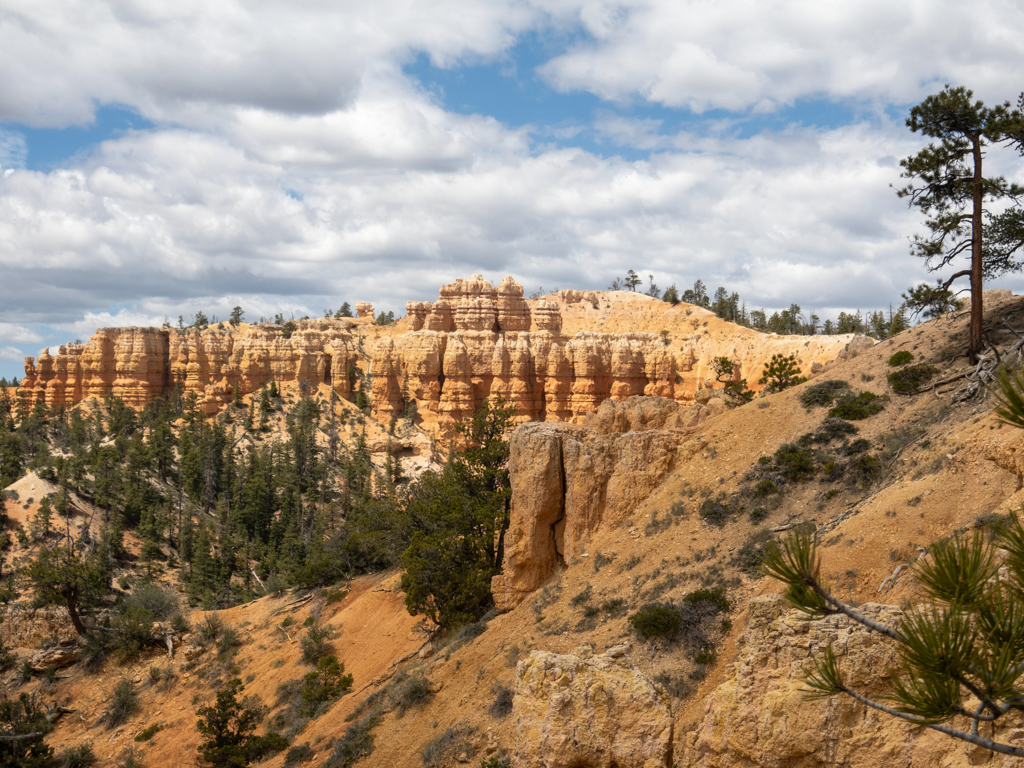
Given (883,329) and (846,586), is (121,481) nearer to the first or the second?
(846,586)

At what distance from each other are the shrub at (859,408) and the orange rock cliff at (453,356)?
48928mm

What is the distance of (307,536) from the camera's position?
52.0m

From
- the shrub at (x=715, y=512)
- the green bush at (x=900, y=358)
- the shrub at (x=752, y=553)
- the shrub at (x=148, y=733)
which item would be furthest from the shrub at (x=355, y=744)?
the green bush at (x=900, y=358)

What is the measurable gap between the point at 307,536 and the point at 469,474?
28.7m

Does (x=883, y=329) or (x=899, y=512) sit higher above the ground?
(x=883, y=329)

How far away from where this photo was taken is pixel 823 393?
25734 mm

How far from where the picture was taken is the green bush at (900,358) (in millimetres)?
26641

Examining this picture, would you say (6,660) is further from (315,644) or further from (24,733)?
(315,644)

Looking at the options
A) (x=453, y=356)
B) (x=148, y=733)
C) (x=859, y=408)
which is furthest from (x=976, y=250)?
(x=453, y=356)

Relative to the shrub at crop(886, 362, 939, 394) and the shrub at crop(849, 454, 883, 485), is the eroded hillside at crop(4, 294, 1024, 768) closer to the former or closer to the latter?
the shrub at crop(849, 454, 883, 485)

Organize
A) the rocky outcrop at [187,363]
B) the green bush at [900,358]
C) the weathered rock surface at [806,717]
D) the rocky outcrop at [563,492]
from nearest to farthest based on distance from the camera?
the weathered rock surface at [806,717] < the rocky outcrop at [563,492] < the green bush at [900,358] < the rocky outcrop at [187,363]

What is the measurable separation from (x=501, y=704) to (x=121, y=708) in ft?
68.0

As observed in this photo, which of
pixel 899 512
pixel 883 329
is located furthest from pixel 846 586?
pixel 883 329

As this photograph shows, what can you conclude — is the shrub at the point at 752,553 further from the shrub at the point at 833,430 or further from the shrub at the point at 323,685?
the shrub at the point at 323,685
